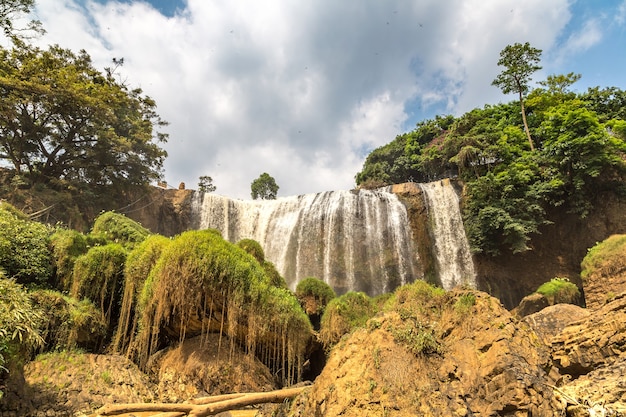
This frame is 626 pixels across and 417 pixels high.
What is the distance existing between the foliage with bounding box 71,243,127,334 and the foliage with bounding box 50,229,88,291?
0.41m

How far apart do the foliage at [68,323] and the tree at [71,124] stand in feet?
47.3

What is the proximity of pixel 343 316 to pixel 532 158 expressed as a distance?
17208 mm

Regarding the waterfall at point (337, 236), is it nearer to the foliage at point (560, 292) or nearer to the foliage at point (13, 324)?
the foliage at point (560, 292)

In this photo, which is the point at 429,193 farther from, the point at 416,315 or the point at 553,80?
the point at 416,315

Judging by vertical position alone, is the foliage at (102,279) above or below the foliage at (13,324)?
above

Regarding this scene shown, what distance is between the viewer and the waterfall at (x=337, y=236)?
20156 mm

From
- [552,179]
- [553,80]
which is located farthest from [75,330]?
[553,80]

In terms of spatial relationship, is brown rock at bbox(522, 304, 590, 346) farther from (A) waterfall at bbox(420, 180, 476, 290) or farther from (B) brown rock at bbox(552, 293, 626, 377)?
(A) waterfall at bbox(420, 180, 476, 290)

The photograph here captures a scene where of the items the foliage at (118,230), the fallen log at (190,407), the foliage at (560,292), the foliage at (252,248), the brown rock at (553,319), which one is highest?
the foliage at (118,230)

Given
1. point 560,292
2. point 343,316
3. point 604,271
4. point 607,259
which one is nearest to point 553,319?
point 604,271

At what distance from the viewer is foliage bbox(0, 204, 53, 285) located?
395 inches

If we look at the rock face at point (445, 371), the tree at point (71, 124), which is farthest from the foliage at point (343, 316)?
the tree at point (71, 124)

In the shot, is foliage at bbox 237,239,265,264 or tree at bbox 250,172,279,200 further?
tree at bbox 250,172,279,200

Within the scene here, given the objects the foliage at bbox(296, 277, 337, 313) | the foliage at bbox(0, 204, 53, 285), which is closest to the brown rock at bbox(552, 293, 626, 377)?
the foliage at bbox(296, 277, 337, 313)
